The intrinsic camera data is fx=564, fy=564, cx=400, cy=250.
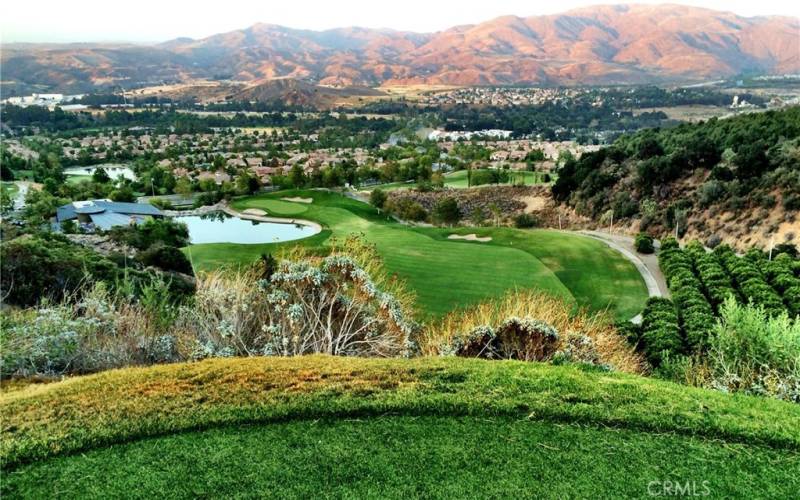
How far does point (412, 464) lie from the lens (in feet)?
16.7

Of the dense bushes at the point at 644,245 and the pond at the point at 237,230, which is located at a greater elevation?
the dense bushes at the point at 644,245

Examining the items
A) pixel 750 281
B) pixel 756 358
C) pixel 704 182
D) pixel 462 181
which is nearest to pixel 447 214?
pixel 704 182

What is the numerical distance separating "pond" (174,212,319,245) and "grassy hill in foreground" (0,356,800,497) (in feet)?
84.4

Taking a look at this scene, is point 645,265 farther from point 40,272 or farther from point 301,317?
point 40,272

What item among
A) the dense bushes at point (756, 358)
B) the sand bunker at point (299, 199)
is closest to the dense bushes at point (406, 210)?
the sand bunker at point (299, 199)

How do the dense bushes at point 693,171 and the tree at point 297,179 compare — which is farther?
the tree at point 297,179

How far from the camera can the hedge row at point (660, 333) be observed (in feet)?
40.1

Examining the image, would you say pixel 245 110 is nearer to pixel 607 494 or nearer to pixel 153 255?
pixel 153 255

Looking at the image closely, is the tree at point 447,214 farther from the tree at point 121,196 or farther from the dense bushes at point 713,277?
the tree at point 121,196

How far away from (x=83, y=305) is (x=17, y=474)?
5.10 m

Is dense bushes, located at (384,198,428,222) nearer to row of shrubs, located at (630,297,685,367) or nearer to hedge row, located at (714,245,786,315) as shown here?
hedge row, located at (714,245,786,315)

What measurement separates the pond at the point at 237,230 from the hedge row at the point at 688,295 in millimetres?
19182

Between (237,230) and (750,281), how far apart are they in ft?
97.3

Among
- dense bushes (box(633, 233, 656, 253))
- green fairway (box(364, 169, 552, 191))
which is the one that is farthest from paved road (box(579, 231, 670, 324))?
green fairway (box(364, 169, 552, 191))
